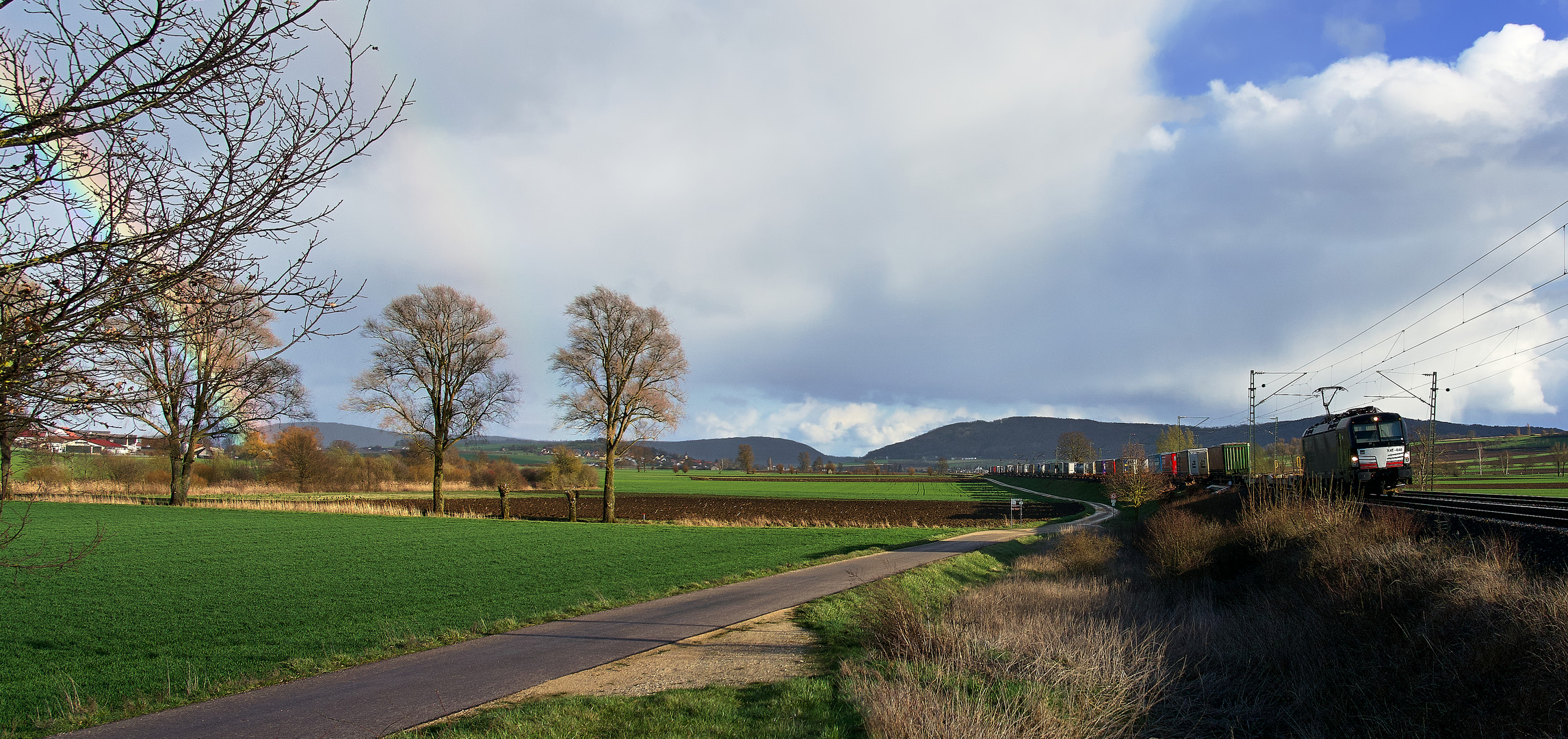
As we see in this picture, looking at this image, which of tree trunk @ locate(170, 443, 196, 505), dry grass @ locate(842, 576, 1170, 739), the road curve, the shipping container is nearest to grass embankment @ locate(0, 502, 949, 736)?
dry grass @ locate(842, 576, 1170, 739)

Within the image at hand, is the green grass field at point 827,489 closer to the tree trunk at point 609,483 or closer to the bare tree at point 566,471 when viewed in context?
the bare tree at point 566,471

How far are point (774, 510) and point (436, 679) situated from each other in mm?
52795

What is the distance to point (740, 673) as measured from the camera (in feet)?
31.8

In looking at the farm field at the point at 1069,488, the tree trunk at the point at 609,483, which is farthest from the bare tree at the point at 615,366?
the farm field at the point at 1069,488

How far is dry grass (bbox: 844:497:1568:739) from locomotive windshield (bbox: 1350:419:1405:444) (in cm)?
1530

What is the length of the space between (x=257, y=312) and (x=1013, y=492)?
91.6 meters

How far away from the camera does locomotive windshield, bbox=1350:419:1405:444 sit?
29391mm

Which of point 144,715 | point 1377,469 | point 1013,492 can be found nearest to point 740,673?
point 144,715

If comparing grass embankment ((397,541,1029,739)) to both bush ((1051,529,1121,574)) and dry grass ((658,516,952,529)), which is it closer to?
bush ((1051,529,1121,574))

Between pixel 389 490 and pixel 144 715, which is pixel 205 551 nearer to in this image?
pixel 144 715

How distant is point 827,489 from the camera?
355 feet

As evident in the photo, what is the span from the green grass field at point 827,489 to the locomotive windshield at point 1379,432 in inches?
1980

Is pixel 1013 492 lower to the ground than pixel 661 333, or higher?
lower

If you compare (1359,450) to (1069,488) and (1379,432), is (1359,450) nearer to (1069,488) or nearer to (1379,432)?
(1379,432)
